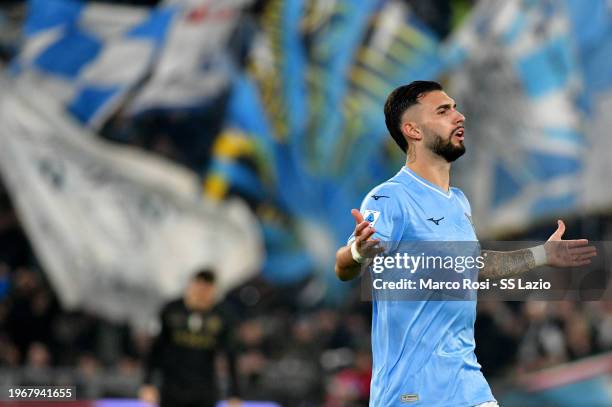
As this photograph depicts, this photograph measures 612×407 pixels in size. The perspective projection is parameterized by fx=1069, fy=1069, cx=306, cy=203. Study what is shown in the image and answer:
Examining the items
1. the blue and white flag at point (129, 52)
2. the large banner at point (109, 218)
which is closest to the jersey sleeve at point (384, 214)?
the large banner at point (109, 218)

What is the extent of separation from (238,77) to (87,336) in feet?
15.4

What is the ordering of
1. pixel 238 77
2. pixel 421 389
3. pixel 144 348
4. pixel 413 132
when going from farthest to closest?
pixel 238 77 → pixel 144 348 → pixel 413 132 → pixel 421 389

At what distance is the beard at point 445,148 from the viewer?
491 centimetres

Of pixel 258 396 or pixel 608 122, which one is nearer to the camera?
pixel 258 396

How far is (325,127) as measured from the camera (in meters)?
16.4

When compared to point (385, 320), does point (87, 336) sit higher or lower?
higher

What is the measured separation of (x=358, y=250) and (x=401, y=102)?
0.94 metres

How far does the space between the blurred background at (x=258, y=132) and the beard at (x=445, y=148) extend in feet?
33.3

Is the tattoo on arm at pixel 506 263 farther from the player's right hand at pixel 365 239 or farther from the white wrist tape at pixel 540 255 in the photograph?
the player's right hand at pixel 365 239

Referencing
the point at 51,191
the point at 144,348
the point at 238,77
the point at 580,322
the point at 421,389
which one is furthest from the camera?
the point at 238,77

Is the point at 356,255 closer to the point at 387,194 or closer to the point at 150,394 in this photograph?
the point at 387,194

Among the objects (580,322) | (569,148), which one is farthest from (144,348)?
(569,148)

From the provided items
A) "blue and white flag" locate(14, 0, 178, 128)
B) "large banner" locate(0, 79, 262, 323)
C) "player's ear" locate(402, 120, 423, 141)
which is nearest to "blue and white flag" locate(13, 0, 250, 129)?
"blue and white flag" locate(14, 0, 178, 128)

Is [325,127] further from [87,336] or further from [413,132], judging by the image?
[413,132]
